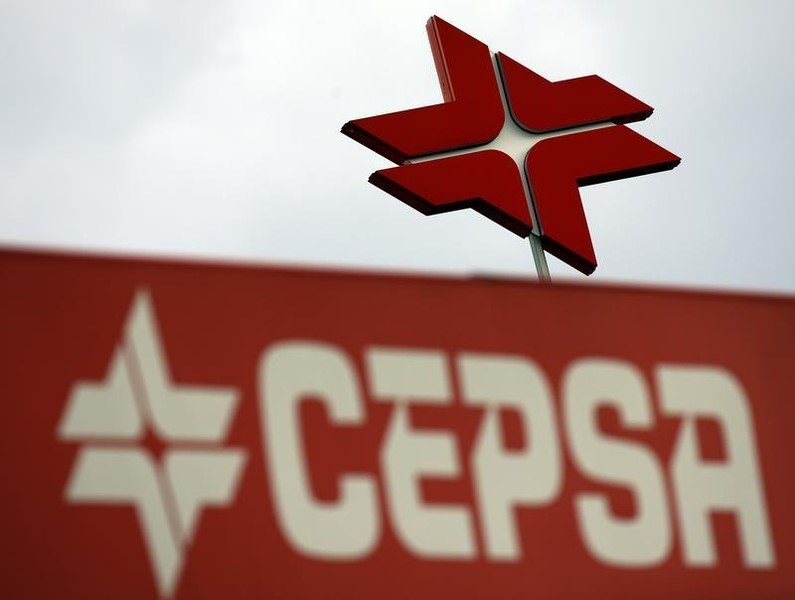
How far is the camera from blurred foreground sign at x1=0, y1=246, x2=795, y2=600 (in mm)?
6695

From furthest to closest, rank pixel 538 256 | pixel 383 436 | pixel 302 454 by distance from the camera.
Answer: pixel 538 256 < pixel 383 436 < pixel 302 454

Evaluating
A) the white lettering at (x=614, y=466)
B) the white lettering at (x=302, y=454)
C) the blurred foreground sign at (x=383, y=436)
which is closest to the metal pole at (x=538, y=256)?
the blurred foreground sign at (x=383, y=436)

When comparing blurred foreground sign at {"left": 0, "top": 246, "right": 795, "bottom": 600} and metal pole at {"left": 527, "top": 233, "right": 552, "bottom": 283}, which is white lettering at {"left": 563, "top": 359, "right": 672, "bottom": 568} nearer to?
blurred foreground sign at {"left": 0, "top": 246, "right": 795, "bottom": 600}

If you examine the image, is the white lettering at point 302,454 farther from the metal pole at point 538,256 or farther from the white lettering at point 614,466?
→ the metal pole at point 538,256

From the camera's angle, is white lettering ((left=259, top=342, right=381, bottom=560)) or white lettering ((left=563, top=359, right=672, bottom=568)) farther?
white lettering ((left=563, top=359, right=672, bottom=568))

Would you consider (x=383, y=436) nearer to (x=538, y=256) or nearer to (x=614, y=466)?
(x=614, y=466)

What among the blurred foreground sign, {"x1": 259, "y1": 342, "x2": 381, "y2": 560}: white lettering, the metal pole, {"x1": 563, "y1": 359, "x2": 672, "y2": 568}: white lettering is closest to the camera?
the blurred foreground sign

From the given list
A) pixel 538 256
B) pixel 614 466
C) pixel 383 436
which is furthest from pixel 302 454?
pixel 538 256

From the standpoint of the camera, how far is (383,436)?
7.26m

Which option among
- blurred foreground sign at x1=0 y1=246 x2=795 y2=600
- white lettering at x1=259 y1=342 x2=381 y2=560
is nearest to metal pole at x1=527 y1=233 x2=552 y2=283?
blurred foreground sign at x1=0 y1=246 x2=795 y2=600

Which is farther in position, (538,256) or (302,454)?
(538,256)

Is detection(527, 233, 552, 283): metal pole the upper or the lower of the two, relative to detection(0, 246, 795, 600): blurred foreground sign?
lower

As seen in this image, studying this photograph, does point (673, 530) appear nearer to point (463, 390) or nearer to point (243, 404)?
point (463, 390)

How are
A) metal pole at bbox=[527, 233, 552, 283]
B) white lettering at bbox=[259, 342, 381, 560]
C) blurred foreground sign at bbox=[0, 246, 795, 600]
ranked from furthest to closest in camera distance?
1. metal pole at bbox=[527, 233, 552, 283]
2. white lettering at bbox=[259, 342, 381, 560]
3. blurred foreground sign at bbox=[0, 246, 795, 600]
